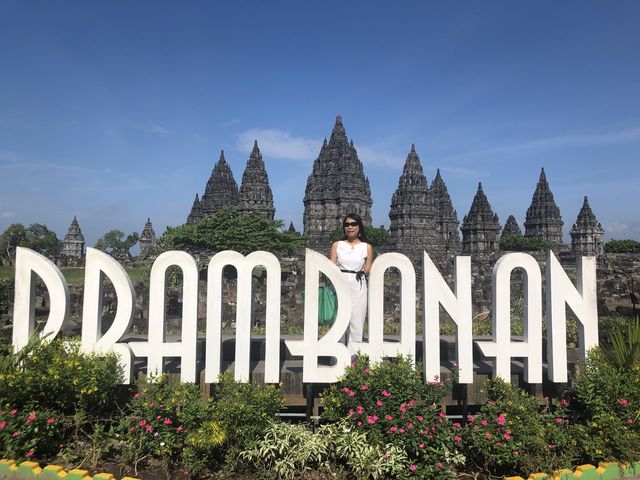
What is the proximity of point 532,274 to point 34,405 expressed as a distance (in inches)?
242

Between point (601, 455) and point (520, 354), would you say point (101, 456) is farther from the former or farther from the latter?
point (601, 455)

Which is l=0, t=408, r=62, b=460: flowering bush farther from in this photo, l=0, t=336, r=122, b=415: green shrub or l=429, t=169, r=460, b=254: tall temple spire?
l=429, t=169, r=460, b=254: tall temple spire

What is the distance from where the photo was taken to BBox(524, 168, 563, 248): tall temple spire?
2410 inches

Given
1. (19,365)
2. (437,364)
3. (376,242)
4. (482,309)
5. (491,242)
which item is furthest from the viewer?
(376,242)

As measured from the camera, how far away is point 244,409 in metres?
4.80

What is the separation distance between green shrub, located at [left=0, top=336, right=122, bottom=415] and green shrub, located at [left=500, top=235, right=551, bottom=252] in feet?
200

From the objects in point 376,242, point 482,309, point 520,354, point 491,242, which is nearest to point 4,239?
point 376,242

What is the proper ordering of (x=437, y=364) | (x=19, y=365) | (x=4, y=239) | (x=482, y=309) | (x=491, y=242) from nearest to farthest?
1. (x=19, y=365)
2. (x=437, y=364)
3. (x=482, y=309)
4. (x=491, y=242)
5. (x=4, y=239)

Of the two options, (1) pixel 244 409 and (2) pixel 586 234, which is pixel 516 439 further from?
(2) pixel 586 234

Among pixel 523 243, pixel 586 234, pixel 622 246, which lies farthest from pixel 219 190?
pixel 622 246

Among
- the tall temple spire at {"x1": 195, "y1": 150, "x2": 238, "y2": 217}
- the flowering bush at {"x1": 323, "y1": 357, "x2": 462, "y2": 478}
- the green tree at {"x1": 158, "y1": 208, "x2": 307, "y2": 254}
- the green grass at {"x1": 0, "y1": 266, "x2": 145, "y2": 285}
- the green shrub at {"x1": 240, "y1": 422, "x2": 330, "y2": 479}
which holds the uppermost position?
the tall temple spire at {"x1": 195, "y1": 150, "x2": 238, "y2": 217}

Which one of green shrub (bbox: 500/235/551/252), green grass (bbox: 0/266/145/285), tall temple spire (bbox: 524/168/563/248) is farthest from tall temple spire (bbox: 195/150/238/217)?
tall temple spire (bbox: 524/168/563/248)

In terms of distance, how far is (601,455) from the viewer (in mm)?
4801

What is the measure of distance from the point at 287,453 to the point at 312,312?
1631 mm
